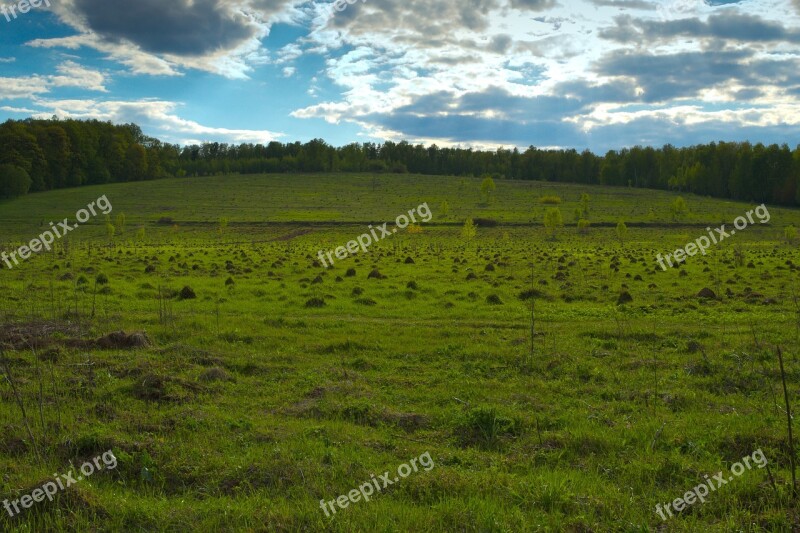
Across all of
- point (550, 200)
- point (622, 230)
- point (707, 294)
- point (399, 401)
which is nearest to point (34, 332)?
point (399, 401)

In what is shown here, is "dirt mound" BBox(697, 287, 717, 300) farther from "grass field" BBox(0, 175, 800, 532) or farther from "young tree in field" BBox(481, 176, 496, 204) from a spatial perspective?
"young tree in field" BBox(481, 176, 496, 204)

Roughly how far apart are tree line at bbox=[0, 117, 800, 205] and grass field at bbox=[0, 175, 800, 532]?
98324 millimetres

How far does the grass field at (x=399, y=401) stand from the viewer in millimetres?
6961

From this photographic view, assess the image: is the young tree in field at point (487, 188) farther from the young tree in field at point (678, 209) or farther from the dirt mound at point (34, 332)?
the dirt mound at point (34, 332)

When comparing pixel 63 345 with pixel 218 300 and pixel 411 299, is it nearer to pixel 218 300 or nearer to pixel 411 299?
pixel 218 300

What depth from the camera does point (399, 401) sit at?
11.2 meters

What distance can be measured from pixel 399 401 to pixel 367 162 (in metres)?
162

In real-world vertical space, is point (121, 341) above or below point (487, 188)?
below

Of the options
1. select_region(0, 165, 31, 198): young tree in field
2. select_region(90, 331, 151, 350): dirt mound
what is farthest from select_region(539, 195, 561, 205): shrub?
select_region(90, 331, 151, 350): dirt mound

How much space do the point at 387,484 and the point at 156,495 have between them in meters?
2.84

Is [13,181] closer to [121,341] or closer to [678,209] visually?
[121,341]

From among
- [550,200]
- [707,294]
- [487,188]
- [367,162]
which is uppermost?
[367,162]

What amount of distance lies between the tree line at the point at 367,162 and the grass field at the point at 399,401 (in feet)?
323

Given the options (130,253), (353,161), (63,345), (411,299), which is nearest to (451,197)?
(353,161)
